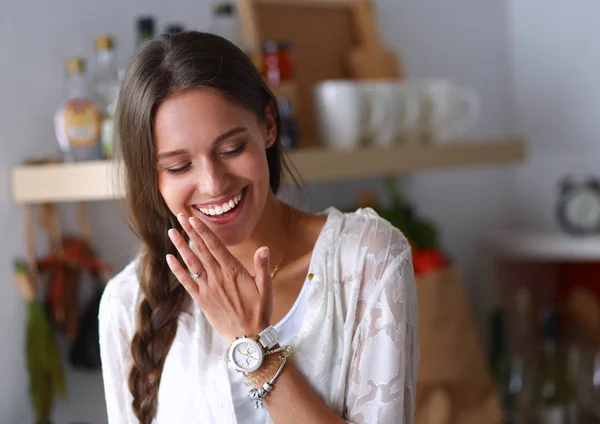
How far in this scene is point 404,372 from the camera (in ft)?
3.89

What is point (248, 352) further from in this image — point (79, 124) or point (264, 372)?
point (79, 124)

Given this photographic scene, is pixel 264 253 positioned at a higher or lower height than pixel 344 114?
lower

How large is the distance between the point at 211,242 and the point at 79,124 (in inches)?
27.7

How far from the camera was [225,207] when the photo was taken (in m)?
1.17

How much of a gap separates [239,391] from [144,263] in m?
0.24

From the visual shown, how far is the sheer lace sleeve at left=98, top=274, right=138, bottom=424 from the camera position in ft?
4.32

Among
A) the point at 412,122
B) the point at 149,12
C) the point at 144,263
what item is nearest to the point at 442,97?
the point at 412,122

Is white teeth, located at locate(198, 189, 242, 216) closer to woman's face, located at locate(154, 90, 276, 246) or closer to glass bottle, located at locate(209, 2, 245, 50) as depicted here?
woman's face, located at locate(154, 90, 276, 246)

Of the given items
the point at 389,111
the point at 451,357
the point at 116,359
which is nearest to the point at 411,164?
the point at 389,111

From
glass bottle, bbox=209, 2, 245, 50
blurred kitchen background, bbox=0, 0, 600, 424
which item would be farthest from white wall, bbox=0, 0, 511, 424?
glass bottle, bbox=209, 2, 245, 50

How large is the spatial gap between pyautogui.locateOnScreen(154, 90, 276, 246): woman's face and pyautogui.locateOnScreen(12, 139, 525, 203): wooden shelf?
0.25 metres

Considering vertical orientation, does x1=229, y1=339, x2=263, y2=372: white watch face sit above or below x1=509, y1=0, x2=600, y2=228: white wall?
below

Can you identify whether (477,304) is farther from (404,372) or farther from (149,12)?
(404,372)

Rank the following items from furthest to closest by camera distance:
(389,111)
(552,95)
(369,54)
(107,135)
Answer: (552,95), (369,54), (389,111), (107,135)
